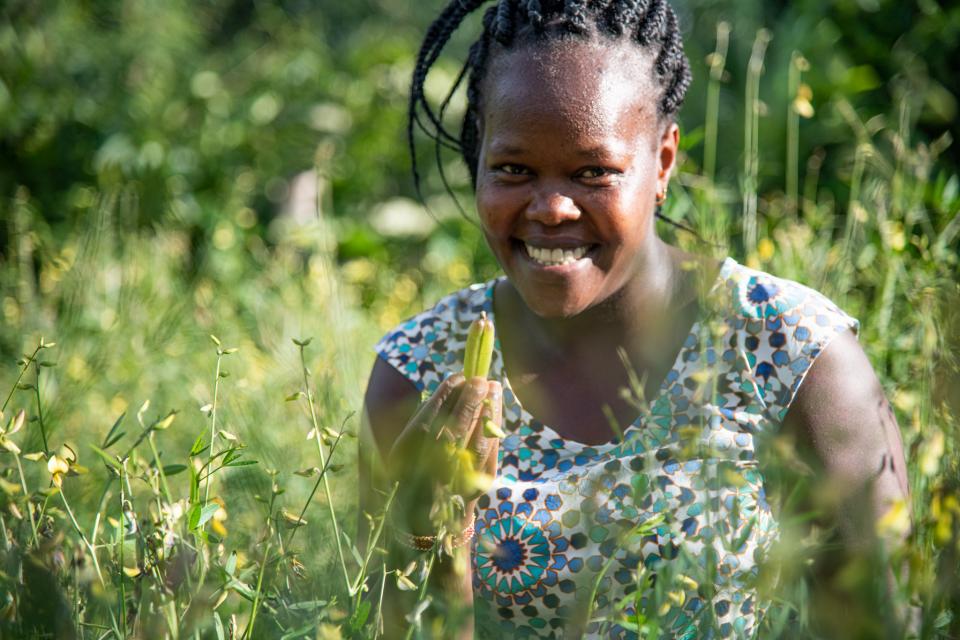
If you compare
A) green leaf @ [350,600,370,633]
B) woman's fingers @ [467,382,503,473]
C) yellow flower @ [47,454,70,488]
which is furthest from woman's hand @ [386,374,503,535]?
yellow flower @ [47,454,70,488]

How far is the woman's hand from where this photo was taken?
1157mm

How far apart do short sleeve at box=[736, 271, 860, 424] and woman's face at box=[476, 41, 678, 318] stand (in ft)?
0.76

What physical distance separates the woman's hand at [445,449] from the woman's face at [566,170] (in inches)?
20.0

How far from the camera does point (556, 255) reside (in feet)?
5.82

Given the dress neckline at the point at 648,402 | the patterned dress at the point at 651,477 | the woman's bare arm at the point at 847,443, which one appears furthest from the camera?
the dress neckline at the point at 648,402

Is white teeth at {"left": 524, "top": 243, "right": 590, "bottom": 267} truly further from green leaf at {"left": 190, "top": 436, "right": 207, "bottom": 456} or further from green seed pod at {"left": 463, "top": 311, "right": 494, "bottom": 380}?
green leaf at {"left": 190, "top": 436, "right": 207, "bottom": 456}

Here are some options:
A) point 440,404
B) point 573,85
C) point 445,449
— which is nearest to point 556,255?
point 573,85

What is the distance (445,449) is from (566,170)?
77cm

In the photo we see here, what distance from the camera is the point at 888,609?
907 mm

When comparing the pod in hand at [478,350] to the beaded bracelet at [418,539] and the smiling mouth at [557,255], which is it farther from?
the smiling mouth at [557,255]

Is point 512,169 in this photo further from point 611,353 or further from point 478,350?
point 478,350

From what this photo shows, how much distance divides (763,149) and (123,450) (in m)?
2.79

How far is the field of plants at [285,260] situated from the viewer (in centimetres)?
120

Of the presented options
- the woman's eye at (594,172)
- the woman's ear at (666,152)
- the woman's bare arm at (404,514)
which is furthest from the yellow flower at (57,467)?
the woman's ear at (666,152)
